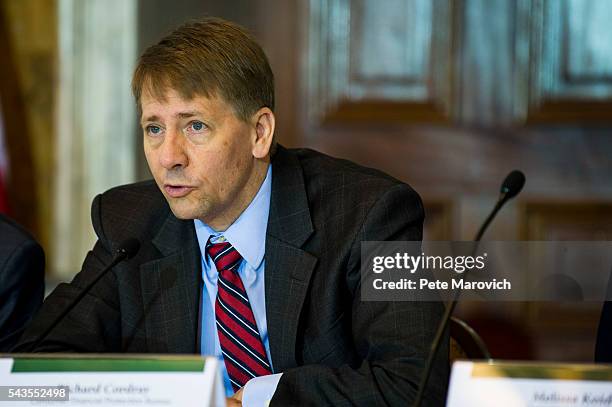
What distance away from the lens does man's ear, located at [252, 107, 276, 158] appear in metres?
2.52

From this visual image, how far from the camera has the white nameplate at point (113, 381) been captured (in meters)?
1.68

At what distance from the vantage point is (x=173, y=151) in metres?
2.33

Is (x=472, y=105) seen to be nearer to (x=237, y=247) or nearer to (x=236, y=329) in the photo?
(x=237, y=247)

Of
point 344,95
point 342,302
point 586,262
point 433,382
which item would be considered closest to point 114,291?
point 342,302

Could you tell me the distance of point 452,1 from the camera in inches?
172

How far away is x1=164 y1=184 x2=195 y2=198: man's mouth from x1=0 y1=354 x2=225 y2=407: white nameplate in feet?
2.20

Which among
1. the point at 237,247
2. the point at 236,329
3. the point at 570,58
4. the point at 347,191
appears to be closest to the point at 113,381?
the point at 236,329

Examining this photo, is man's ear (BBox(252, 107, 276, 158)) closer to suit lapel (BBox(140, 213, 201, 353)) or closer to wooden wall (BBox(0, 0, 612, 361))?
suit lapel (BBox(140, 213, 201, 353))

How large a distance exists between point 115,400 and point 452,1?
3.04 meters

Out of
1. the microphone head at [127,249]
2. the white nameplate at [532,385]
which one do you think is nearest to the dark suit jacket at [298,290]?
the microphone head at [127,249]

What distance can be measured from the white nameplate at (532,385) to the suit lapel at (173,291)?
0.94 meters

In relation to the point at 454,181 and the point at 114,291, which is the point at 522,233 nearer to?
the point at 454,181

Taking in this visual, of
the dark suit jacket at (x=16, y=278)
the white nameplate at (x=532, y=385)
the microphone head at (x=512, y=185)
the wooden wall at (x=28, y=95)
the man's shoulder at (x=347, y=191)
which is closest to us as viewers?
the white nameplate at (x=532, y=385)

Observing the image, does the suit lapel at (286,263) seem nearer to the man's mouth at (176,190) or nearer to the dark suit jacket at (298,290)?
the dark suit jacket at (298,290)
